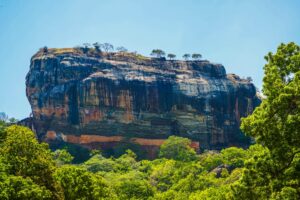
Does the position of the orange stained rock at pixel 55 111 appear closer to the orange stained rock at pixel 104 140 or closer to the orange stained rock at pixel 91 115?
the orange stained rock at pixel 91 115

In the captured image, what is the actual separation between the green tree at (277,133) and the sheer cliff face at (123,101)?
207ft

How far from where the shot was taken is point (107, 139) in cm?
7738

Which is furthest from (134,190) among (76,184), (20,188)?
(20,188)

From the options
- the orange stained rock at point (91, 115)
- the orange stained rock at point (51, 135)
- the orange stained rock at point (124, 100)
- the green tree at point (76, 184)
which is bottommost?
the green tree at point (76, 184)

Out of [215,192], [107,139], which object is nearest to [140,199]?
[215,192]

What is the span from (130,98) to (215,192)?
48.7 meters

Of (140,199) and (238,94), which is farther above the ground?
(238,94)

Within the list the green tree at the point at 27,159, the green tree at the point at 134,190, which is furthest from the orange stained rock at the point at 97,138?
the green tree at the point at 27,159

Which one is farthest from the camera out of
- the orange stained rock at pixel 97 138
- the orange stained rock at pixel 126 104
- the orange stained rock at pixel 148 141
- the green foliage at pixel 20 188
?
the orange stained rock at pixel 148 141

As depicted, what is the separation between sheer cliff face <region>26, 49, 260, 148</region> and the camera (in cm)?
7700

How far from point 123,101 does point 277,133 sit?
65.1 m

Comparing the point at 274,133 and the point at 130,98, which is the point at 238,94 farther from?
the point at 274,133

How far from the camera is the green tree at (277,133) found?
43.8 ft

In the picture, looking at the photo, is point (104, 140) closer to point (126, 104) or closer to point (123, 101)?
point (126, 104)
